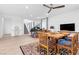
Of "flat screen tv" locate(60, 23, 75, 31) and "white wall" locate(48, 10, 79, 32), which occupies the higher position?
"white wall" locate(48, 10, 79, 32)

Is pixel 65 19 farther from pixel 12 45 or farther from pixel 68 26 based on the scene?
pixel 12 45

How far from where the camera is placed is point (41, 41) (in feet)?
8.44

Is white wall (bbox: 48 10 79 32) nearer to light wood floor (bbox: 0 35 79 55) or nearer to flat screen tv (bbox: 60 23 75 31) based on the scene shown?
flat screen tv (bbox: 60 23 75 31)

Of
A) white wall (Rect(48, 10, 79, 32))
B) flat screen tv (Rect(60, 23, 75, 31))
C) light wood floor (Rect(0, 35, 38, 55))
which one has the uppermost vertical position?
white wall (Rect(48, 10, 79, 32))

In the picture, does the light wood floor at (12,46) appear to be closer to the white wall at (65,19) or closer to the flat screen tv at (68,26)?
the white wall at (65,19)

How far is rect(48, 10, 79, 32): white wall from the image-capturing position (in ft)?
9.65

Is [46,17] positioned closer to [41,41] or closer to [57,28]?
[57,28]

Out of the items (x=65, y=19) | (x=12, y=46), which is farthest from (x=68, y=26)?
(x=12, y=46)

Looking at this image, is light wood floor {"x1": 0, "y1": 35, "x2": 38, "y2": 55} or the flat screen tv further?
the flat screen tv

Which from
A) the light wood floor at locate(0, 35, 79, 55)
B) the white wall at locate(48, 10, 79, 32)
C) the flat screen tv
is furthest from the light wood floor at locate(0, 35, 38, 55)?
the flat screen tv

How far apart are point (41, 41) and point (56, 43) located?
446 millimetres

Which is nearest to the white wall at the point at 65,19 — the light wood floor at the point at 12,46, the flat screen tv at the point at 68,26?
the flat screen tv at the point at 68,26

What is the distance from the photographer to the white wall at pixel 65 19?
294cm

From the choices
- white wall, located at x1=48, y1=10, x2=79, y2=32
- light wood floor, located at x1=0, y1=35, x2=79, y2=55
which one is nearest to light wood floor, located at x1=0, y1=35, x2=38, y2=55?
light wood floor, located at x1=0, y1=35, x2=79, y2=55
